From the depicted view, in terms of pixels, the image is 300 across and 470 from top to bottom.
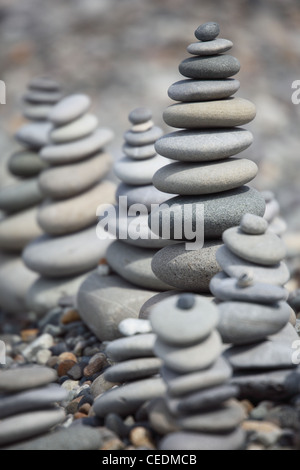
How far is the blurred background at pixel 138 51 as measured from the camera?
13.7m

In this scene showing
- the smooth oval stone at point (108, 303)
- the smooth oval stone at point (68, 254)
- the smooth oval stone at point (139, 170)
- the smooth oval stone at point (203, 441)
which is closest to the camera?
the smooth oval stone at point (203, 441)

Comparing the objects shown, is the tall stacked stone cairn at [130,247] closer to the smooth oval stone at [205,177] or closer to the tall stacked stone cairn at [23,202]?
the smooth oval stone at [205,177]

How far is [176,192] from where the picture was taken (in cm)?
441

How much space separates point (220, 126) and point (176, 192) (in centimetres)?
56

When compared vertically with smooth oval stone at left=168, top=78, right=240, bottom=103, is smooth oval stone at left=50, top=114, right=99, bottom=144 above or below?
above

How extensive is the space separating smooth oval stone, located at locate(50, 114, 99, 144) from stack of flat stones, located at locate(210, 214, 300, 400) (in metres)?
3.25

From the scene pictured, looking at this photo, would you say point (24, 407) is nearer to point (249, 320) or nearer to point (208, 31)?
point (249, 320)

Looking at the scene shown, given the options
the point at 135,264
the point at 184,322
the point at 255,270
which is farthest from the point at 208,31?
the point at 184,322

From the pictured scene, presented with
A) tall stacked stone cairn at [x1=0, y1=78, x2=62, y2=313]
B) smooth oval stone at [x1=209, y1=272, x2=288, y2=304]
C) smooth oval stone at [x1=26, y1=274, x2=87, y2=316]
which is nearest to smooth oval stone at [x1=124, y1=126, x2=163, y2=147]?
smooth oval stone at [x1=26, y1=274, x2=87, y2=316]

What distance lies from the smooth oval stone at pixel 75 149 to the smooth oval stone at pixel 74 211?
41cm

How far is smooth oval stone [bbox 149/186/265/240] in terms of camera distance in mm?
4289

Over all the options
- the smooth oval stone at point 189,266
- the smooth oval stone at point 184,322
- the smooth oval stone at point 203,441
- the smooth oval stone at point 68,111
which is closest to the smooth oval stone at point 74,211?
the smooth oval stone at point 68,111

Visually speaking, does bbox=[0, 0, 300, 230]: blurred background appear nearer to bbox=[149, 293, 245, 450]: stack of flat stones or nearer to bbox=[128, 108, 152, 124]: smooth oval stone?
bbox=[128, 108, 152, 124]: smooth oval stone

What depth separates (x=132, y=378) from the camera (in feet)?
12.3
